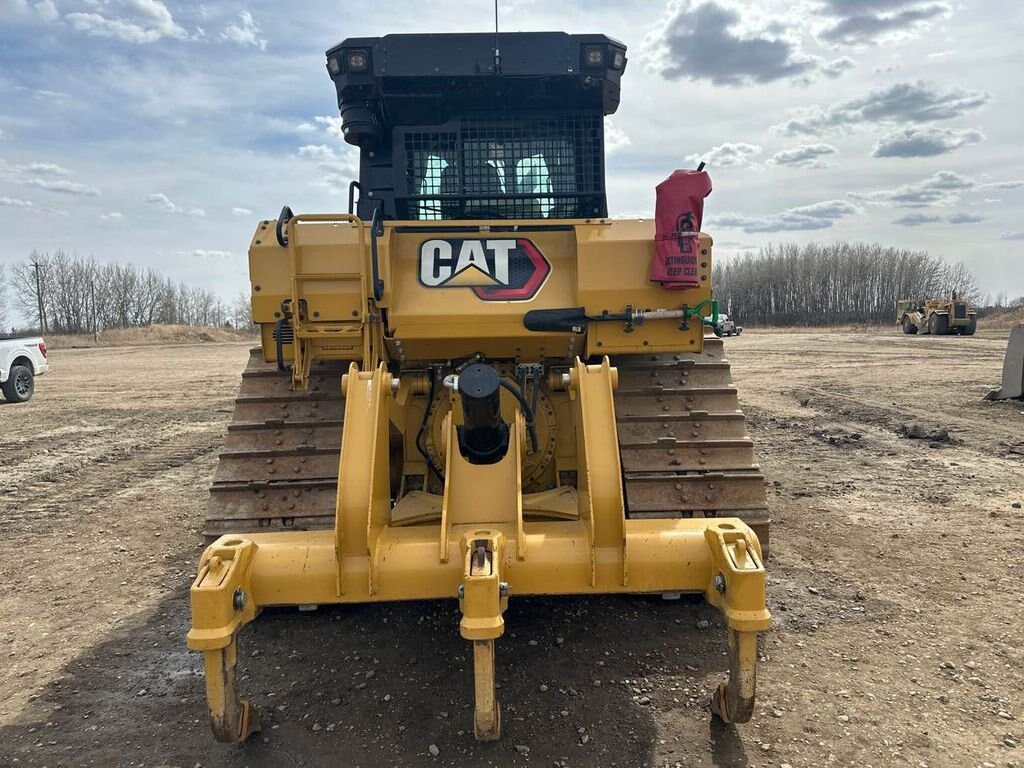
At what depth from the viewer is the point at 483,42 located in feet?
16.0

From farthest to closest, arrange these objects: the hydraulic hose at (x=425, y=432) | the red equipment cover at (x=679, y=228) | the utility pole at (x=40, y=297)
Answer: the utility pole at (x=40, y=297), the hydraulic hose at (x=425, y=432), the red equipment cover at (x=679, y=228)

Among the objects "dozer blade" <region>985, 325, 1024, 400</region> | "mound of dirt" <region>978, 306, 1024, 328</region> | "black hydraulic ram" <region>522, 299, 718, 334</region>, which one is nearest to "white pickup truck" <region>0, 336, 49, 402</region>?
"black hydraulic ram" <region>522, 299, 718, 334</region>

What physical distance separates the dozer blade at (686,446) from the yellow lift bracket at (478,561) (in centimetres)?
83

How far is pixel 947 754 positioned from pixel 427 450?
289cm

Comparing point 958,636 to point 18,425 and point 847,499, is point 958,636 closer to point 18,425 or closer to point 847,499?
point 847,499

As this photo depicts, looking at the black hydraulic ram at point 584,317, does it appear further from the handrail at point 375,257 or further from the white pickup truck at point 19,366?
the white pickup truck at point 19,366

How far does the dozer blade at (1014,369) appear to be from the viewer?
12.1 m

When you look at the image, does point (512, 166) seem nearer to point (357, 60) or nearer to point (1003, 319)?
point (357, 60)

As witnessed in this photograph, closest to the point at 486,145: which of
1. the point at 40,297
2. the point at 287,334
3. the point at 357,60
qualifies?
the point at 357,60

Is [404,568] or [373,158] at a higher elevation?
[373,158]

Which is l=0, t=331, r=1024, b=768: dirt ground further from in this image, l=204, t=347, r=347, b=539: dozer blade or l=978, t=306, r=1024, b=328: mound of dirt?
l=978, t=306, r=1024, b=328: mound of dirt

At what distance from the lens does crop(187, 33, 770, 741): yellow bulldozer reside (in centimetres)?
298

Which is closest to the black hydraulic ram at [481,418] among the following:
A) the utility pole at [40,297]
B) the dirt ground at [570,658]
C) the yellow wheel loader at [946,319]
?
the dirt ground at [570,658]

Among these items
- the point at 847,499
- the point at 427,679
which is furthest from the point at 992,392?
the point at 427,679
